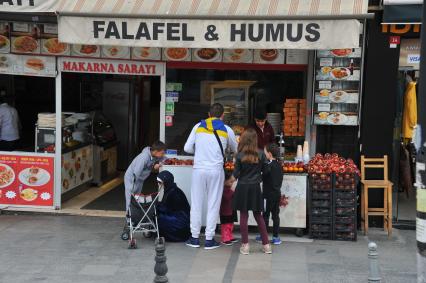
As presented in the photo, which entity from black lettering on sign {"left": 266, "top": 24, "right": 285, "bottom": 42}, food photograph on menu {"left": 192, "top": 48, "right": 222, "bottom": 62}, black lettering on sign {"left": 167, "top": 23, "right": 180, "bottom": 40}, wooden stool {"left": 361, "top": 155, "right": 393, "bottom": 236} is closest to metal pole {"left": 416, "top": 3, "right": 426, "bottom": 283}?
black lettering on sign {"left": 266, "top": 24, "right": 285, "bottom": 42}

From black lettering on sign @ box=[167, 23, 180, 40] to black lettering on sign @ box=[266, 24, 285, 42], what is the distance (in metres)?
1.18

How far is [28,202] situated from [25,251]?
1.95m

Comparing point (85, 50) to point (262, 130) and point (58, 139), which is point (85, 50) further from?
point (262, 130)

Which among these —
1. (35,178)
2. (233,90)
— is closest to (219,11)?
(233,90)

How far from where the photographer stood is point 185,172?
29.4 ft

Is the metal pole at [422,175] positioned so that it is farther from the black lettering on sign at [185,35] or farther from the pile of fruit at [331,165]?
the black lettering on sign at [185,35]

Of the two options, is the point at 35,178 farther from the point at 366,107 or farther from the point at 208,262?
the point at 366,107

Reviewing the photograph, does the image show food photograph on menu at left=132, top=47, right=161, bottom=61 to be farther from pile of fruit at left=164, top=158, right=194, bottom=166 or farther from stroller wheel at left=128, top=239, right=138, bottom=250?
stroller wheel at left=128, top=239, right=138, bottom=250

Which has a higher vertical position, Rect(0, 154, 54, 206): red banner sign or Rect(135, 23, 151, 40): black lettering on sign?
Rect(135, 23, 151, 40): black lettering on sign

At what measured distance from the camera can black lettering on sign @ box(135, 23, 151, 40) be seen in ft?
26.9

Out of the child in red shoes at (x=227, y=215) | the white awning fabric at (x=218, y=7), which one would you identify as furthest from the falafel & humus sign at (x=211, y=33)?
the child in red shoes at (x=227, y=215)

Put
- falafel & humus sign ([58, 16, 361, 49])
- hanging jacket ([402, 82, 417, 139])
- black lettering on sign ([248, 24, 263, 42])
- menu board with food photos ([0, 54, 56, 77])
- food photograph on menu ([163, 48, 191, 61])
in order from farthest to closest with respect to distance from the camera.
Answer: menu board with food photos ([0, 54, 56, 77]), food photograph on menu ([163, 48, 191, 61]), hanging jacket ([402, 82, 417, 139]), black lettering on sign ([248, 24, 263, 42]), falafel & humus sign ([58, 16, 361, 49])

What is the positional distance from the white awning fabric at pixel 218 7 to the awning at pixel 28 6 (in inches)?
5.8

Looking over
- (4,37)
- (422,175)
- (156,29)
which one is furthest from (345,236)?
(4,37)
